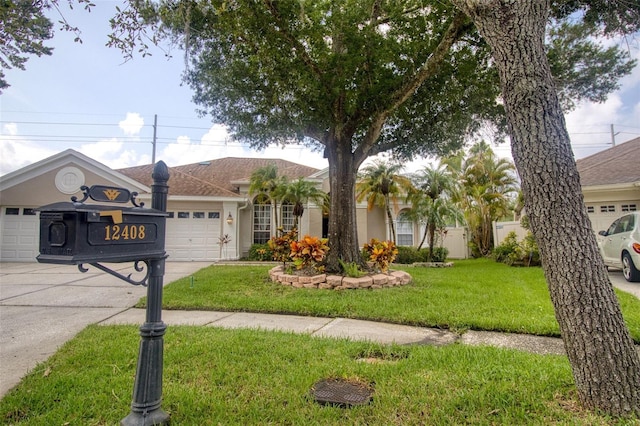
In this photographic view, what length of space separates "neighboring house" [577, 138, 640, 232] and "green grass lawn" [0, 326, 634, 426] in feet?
37.5

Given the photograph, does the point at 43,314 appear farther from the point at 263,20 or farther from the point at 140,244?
the point at 263,20

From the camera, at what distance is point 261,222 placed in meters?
16.9

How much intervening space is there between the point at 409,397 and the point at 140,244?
2.15 m

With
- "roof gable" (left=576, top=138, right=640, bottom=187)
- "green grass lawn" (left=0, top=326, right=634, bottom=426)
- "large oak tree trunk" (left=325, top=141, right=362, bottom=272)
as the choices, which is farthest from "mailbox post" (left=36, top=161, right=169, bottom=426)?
"roof gable" (left=576, top=138, right=640, bottom=187)

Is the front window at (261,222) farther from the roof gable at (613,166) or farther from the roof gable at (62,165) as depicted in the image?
the roof gable at (613,166)

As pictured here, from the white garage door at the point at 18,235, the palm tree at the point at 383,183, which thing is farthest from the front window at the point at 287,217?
the white garage door at the point at 18,235

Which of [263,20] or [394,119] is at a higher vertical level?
[263,20]

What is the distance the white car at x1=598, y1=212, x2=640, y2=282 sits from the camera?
322 inches

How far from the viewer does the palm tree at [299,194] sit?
Answer: 1450cm

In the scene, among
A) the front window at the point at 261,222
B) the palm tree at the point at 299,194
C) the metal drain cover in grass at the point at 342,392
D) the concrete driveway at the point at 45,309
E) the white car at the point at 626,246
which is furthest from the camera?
the front window at the point at 261,222

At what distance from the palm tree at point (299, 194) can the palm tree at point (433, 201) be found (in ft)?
13.1

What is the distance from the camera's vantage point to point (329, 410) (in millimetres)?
2469

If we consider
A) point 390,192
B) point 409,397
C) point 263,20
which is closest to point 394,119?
point 263,20

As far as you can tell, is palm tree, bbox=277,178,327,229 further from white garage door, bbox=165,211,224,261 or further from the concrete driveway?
the concrete driveway
